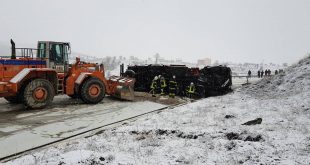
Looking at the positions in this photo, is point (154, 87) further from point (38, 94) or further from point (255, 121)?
Answer: point (255, 121)

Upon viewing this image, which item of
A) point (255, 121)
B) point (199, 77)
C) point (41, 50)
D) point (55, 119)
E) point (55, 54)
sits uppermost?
point (41, 50)

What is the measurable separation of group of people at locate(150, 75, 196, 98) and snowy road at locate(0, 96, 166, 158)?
273 cm

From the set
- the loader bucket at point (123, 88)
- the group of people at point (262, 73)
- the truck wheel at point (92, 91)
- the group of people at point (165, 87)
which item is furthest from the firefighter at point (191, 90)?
the group of people at point (262, 73)

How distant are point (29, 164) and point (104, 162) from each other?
4.89ft

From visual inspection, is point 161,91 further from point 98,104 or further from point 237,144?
point 237,144

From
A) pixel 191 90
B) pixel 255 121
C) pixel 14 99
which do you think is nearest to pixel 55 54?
pixel 14 99

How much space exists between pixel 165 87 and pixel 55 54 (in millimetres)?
7300

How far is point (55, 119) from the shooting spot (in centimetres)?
1033

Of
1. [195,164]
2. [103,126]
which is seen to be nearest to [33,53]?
[103,126]

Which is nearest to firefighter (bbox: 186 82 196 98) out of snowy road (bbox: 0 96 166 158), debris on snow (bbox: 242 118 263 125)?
snowy road (bbox: 0 96 166 158)

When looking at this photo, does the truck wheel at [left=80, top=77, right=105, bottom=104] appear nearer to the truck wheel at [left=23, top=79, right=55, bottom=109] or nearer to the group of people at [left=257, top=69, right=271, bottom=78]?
the truck wheel at [left=23, top=79, right=55, bottom=109]

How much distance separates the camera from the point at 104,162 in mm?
5934

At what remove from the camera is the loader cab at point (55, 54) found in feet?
42.9

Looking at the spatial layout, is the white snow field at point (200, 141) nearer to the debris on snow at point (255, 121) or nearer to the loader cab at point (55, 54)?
the debris on snow at point (255, 121)
